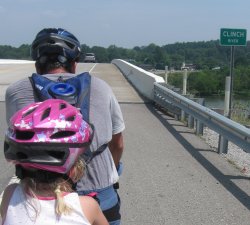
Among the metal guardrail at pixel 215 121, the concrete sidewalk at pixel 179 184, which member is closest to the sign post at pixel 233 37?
the metal guardrail at pixel 215 121

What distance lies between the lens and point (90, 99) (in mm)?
2750

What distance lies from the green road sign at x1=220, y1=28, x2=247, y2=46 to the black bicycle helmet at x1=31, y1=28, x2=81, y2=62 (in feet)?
37.1

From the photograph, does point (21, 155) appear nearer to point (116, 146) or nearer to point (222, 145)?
point (116, 146)

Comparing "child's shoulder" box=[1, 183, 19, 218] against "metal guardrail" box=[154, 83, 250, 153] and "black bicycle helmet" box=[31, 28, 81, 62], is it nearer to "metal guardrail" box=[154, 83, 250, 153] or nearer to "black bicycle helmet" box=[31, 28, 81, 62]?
"black bicycle helmet" box=[31, 28, 81, 62]

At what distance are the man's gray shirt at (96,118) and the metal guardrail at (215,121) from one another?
4.50 m

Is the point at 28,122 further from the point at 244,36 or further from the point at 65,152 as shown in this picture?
the point at 244,36

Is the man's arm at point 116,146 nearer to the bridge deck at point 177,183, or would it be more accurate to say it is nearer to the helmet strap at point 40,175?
the helmet strap at point 40,175

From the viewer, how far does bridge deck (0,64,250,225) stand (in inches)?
222

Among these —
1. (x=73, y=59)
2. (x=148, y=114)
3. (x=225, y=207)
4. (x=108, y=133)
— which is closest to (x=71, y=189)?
(x=108, y=133)

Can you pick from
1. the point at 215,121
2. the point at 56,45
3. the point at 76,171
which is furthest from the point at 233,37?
the point at 76,171

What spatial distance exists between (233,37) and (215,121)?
548 cm

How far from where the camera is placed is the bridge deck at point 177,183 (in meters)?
5.63

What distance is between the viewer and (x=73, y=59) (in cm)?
292

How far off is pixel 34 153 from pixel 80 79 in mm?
653
